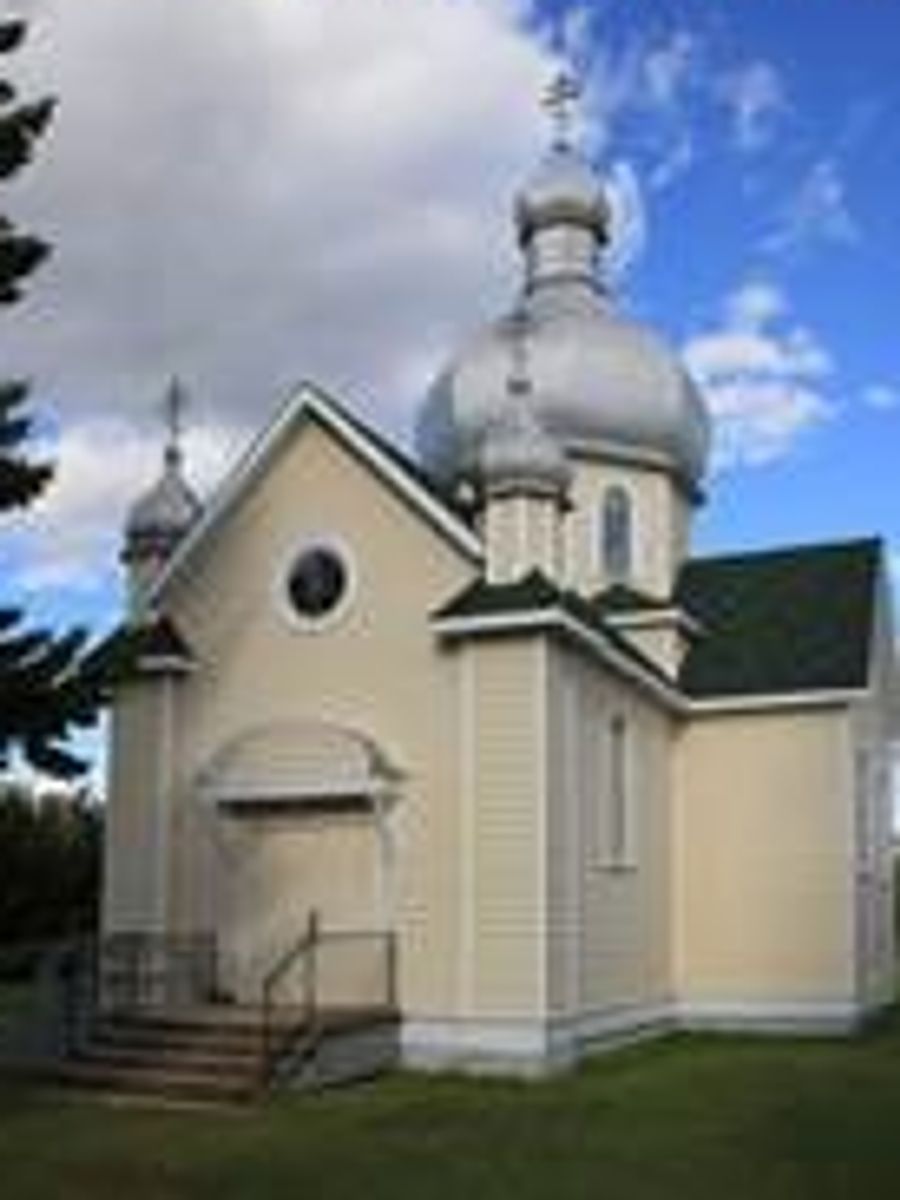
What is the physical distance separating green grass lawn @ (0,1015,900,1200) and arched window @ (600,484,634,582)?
970 centimetres

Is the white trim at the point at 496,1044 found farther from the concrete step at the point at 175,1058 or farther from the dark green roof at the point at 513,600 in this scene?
the dark green roof at the point at 513,600

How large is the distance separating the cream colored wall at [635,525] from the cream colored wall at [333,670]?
20.3ft

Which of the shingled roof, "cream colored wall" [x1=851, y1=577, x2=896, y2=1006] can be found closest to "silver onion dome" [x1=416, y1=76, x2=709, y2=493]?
the shingled roof

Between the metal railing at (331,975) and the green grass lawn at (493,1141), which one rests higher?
the metal railing at (331,975)

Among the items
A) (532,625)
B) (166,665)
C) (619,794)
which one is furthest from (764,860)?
(166,665)

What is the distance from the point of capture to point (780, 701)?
84.7 feet

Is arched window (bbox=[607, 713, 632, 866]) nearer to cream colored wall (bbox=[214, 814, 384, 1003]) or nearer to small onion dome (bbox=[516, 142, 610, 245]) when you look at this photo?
cream colored wall (bbox=[214, 814, 384, 1003])

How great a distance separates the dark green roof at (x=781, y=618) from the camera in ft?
85.3

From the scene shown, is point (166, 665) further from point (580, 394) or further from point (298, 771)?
point (580, 394)

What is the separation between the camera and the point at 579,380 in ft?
91.8

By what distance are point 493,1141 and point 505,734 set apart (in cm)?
572

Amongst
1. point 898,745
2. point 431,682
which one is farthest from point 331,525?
point 898,745

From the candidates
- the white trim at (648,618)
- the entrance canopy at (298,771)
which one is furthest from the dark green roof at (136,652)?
the white trim at (648,618)

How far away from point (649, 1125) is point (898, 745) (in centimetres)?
1664
